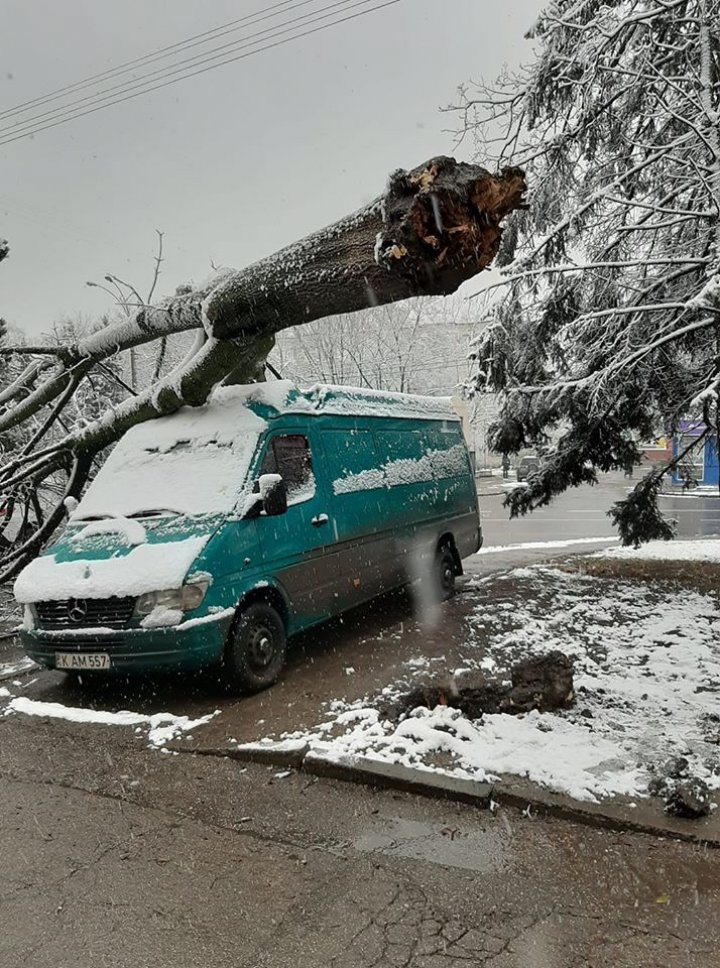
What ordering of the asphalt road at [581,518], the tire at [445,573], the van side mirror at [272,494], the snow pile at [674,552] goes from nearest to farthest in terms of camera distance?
the van side mirror at [272,494], the tire at [445,573], the snow pile at [674,552], the asphalt road at [581,518]

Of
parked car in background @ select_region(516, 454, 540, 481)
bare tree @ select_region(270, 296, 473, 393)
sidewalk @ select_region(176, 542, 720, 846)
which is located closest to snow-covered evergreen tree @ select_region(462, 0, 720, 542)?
parked car in background @ select_region(516, 454, 540, 481)

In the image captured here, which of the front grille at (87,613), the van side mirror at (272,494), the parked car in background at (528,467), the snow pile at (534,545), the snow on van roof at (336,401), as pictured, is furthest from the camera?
the snow pile at (534,545)

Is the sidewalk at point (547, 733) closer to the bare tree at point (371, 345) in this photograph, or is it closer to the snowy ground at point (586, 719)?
the snowy ground at point (586, 719)

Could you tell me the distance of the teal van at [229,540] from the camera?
198 inches

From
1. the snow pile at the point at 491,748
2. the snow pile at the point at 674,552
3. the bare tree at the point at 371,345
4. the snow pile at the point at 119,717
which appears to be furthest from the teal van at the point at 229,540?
the bare tree at the point at 371,345

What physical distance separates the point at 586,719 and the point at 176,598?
9.33 ft

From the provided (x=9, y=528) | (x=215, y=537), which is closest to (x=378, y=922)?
(x=215, y=537)

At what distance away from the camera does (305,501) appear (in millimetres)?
6215

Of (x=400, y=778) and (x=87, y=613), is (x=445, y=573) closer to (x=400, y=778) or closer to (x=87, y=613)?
(x=87, y=613)

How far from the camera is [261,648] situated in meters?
5.46

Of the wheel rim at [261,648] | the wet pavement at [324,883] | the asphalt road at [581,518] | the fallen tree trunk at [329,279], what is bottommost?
the asphalt road at [581,518]

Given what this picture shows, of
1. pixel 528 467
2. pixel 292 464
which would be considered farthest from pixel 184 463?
pixel 528 467

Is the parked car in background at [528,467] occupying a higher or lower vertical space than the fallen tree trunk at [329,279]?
lower

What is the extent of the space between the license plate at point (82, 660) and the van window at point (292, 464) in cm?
187
